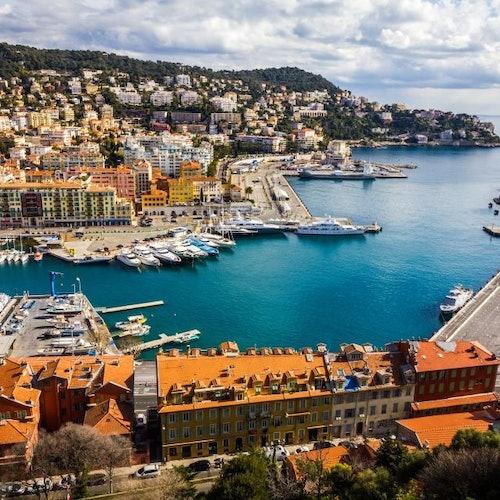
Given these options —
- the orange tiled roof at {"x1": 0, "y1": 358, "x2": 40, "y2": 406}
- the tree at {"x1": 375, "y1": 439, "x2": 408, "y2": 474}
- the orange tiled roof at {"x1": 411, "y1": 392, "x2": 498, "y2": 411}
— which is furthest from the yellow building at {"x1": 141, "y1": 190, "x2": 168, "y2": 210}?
the tree at {"x1": 375, "y1": 439, "x2": 408, "y2": 474}

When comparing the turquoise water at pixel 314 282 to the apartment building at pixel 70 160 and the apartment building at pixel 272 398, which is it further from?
the apartment building at pixel 70 160

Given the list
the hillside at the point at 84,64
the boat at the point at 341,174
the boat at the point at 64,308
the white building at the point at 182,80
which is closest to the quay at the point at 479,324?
the boat at the point at 64,308

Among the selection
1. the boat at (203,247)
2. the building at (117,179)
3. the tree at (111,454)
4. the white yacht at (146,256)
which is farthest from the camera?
the building at (117,179)

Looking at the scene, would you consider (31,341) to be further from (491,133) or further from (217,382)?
(491,133)

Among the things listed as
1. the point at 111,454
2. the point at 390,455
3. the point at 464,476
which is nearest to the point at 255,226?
the point at 111,454

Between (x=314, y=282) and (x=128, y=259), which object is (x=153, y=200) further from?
(x=314, y=282)

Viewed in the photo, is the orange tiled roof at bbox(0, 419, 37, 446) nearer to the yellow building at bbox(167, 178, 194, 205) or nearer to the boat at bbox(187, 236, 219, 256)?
the boat at bbox(187, 236, 219, 256)
